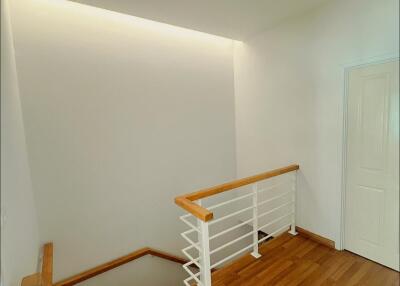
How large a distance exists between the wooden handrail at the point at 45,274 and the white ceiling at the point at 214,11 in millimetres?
2363

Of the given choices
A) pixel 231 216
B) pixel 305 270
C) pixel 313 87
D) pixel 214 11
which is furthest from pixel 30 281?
pixel 313 87

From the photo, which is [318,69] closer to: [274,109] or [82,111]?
[274,109]

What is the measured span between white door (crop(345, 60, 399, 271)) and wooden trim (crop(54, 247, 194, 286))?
82.6 inches

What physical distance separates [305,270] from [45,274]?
2.21 metres

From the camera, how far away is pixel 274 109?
9.27ft

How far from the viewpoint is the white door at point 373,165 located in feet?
5.88

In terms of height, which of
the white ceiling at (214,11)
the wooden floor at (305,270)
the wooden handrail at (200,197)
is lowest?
the wooden floor at (305,270)

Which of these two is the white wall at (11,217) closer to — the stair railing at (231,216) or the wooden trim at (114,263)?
the wooden trim at (114,263)

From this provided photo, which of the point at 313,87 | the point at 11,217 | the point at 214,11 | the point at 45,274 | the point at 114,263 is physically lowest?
the point at 114,263

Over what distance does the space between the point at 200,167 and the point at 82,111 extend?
5.59ft

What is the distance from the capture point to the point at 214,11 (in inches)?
91.2

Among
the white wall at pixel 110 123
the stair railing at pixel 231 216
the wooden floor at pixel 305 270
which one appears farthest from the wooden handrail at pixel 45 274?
the wooden floor at pixel 305 270

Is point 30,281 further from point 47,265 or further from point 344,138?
point 344,138

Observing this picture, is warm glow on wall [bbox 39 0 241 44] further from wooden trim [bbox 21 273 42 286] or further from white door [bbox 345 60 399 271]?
wooden trim [bbox 21 273 42 286]
